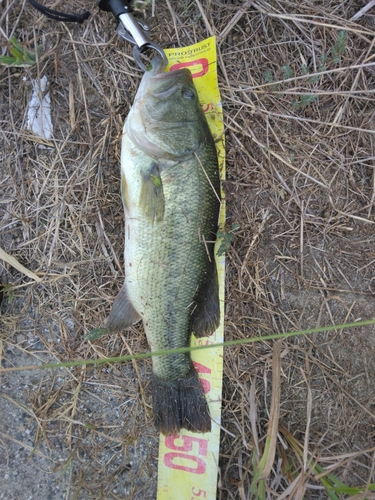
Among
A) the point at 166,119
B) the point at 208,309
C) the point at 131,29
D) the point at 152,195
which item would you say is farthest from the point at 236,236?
the point at 131,29

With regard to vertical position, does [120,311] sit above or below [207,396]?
above

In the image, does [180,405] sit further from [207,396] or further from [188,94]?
[188,94]

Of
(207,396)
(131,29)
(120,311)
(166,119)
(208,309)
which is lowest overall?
(207,396)

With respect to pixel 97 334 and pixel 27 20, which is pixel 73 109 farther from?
pixel 97 334

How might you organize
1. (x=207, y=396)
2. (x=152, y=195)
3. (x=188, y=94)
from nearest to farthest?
(x=152, y=195) → (x=188, y=94) → (x=207, y=396)

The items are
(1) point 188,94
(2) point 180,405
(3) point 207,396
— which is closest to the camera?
(1) point 188,94

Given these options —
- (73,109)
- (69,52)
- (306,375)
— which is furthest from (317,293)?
(69,52)

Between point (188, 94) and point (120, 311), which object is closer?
point (188, 94)

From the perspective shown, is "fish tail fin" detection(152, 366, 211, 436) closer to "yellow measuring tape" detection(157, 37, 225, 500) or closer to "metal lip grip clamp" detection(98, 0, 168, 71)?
"yellow measuring tape" detection(157, 37, 225, 500)

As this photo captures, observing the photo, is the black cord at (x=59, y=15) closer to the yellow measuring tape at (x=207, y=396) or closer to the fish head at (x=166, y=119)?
the yellow measuring tape at (x=207, y=396)
